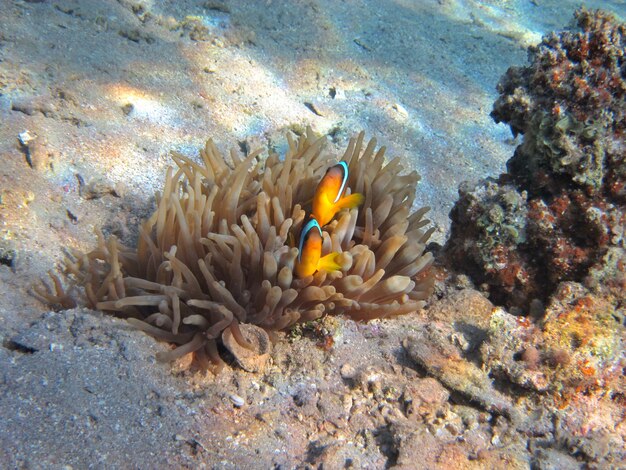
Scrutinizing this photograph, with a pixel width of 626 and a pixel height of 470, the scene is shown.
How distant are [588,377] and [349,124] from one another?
342 centimetres

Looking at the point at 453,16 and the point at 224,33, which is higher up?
the point at 453,16

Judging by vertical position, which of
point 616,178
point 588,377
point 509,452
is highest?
point 616,178

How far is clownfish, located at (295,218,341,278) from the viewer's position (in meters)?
2.18

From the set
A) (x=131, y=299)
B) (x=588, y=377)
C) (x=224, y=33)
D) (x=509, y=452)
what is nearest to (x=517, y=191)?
(x=588, y=377)

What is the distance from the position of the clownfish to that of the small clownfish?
0.30m

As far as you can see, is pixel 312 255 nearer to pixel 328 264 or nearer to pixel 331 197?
pixel 328 264

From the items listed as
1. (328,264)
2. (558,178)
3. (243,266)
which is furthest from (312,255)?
(558,178)

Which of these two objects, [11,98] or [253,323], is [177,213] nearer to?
[253,323]

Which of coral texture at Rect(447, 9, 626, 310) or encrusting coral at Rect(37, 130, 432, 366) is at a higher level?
coral texture at Rect(447, 9, 626, 310)

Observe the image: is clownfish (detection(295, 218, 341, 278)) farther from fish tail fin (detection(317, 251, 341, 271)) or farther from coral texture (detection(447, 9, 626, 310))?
coral texture (detection(447, 9, 626, 310))

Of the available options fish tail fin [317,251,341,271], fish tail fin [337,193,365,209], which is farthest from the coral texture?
fish tail fin [317,251,341,271]

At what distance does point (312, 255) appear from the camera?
2213mm

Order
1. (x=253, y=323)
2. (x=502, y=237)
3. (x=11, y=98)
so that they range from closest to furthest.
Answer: (x=253, y=323) → (x=502, y=237) → (x=11, y=98)

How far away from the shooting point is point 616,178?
2.43 metres
